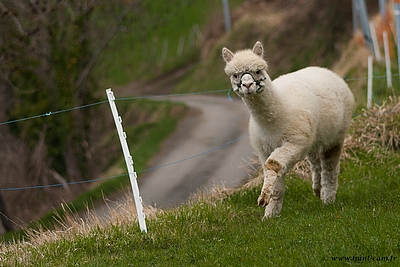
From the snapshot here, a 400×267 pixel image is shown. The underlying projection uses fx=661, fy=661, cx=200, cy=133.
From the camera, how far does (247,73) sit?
733cm

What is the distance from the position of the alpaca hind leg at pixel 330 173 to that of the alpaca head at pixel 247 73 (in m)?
2.16

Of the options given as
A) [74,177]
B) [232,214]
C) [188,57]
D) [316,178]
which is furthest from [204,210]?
[188,57]

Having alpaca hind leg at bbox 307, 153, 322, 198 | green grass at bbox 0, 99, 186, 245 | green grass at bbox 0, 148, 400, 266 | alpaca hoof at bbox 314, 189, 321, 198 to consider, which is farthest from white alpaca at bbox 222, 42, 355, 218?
green grass at bbox 0, 99, 186, 245

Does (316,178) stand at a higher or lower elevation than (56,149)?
higher

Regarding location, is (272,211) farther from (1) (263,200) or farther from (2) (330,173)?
(2) (330,173)

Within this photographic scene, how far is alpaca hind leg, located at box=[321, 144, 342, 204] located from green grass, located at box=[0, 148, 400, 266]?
0.15 metres

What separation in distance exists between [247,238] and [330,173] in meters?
2.63

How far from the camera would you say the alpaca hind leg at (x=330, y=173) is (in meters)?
9.09

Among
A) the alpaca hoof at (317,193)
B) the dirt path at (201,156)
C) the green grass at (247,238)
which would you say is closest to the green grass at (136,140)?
the dirt path at (201,156)

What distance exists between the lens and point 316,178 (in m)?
9.46

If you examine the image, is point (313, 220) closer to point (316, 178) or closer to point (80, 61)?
point (316, 178)

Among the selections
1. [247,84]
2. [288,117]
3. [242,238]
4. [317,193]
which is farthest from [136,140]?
[242,238]

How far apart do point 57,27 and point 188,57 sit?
21698 millimetres

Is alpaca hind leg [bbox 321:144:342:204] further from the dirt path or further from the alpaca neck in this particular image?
the dirt path
